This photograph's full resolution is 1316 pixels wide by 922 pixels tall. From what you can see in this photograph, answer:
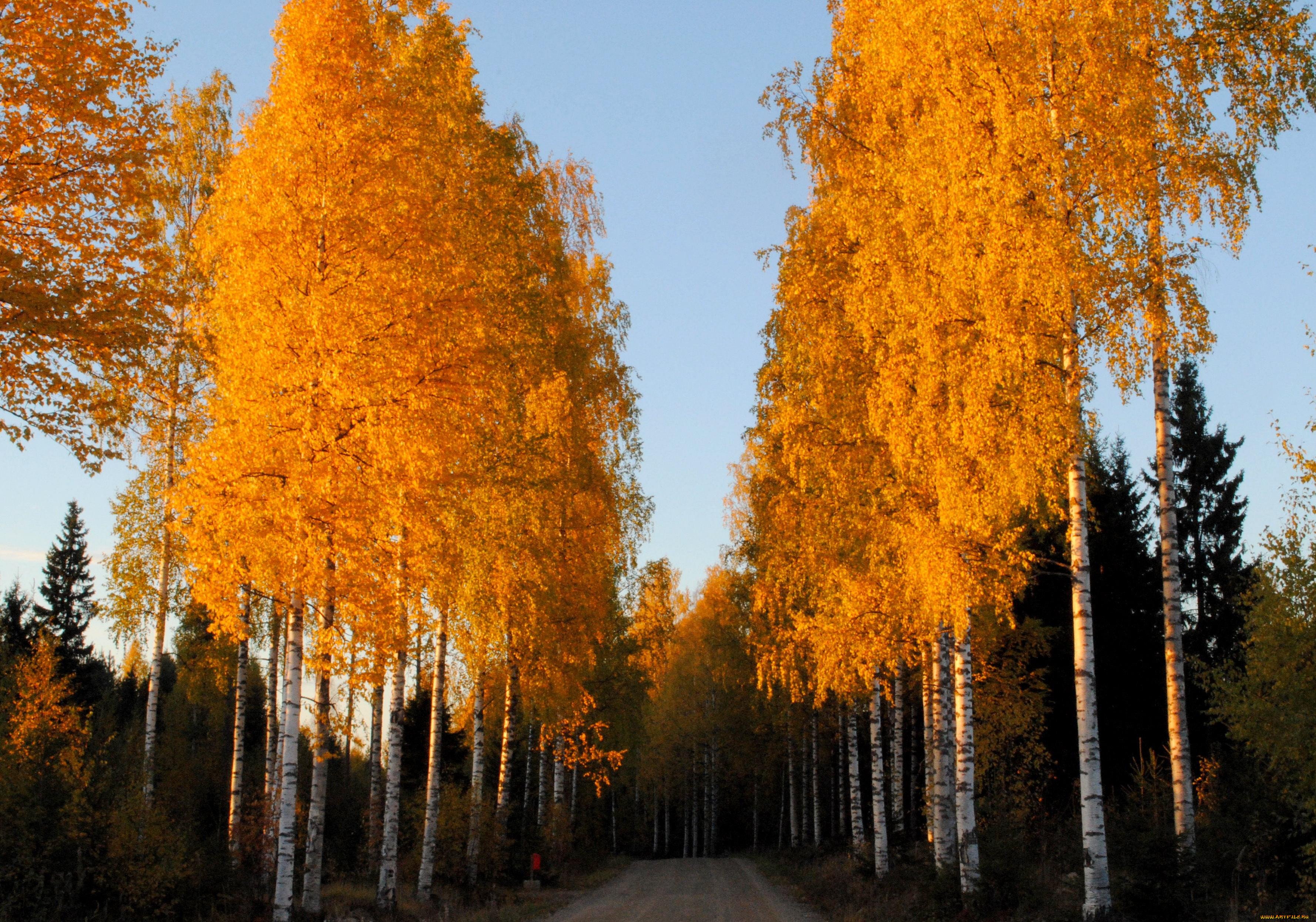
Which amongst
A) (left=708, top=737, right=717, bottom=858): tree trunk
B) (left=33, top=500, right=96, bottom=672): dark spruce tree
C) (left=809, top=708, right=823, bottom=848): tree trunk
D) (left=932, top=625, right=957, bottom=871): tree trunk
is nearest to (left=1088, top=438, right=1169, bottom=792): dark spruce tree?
(left=809, top=708, right=823, bottom=848): tree trunk

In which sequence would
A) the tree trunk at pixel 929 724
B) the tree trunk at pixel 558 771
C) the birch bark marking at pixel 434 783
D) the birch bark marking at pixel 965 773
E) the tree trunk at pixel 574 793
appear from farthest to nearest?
the tree trunk at pixel 574 793, the tree trunk at pixel 558 771, the birch bark marking at pixel 434 783, the tree trunk at pixel 929 724, the birch bark marking at pixel 965 773

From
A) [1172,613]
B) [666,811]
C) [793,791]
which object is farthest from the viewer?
[666,811]

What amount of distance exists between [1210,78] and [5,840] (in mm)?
17988

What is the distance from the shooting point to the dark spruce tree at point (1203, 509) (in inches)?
1257

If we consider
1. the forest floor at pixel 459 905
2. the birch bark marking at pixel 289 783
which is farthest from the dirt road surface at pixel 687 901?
the birch bark marking at pixel 289 783

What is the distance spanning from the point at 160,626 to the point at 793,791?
2575cm

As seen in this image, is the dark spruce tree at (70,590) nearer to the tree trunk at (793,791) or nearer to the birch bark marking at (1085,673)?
the tree trunk at (793,791)

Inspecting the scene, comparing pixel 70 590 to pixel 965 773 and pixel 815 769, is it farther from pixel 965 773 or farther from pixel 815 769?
pixel 965 773

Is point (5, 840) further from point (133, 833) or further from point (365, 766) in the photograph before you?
point (365, 766)

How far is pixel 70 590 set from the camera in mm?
44156

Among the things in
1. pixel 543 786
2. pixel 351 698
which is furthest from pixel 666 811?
pixel 351 698

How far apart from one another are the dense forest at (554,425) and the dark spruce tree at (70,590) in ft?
75.4

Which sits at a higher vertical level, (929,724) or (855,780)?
(929,724)

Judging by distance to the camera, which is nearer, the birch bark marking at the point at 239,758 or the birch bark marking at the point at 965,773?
the birch bark marking at the point at 965,773
